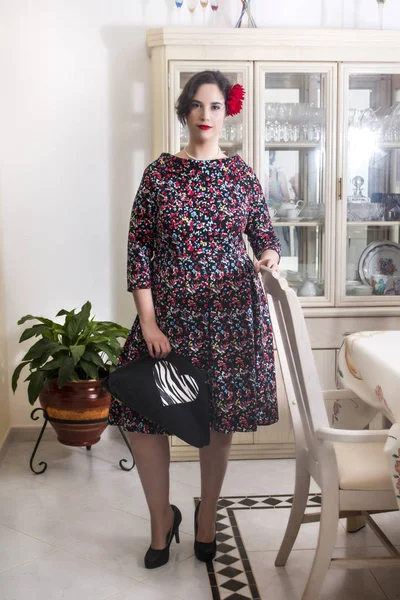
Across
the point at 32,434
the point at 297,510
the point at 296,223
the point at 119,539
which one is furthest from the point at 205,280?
the point at 32,434

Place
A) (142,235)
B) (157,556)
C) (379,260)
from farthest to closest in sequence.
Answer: (379,260) < (157,556) < (142,235)

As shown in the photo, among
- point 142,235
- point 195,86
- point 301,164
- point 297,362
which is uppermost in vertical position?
point 195,86

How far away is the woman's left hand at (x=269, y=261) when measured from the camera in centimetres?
201

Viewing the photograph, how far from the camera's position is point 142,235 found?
6.81ft

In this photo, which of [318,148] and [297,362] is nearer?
[297,362]

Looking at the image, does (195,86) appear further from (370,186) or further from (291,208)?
(370,186)

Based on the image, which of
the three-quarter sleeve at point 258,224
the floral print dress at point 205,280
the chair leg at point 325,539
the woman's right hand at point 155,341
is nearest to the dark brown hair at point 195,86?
the floral print dress at point 205,280

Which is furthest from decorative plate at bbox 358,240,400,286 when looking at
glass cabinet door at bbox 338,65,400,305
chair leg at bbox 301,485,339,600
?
chair leg at bbox 301,485,339,600

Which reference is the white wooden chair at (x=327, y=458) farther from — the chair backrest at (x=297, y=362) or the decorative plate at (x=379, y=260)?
the decorative plate at (x=379, y=260)

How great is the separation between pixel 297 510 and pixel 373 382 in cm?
53

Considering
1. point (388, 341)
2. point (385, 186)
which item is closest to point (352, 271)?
point (385, 186)

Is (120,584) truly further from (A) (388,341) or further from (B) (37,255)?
(B) (37,255)

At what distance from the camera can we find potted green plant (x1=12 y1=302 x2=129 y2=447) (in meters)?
3.00

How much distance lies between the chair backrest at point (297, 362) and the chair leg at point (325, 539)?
0.39 feet
